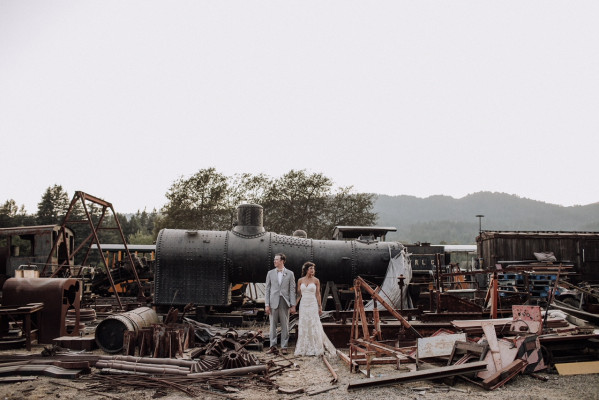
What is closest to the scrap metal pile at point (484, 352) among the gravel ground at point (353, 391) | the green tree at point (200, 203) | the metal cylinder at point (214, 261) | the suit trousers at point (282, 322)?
the gravel ground at point (353, 391)

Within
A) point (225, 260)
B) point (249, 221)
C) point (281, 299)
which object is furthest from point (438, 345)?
point (249, 221)

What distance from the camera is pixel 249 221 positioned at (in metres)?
12.9

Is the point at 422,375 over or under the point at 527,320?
under

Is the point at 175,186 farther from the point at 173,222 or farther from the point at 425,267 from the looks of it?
the point at 425,267

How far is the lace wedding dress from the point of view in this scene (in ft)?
28.3

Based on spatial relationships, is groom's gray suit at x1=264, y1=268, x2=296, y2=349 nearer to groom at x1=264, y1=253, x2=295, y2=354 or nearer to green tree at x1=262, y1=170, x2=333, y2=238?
groom at x1=264, y1=253, x2=295, y2=354

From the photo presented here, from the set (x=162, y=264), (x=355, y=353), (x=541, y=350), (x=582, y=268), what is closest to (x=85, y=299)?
(x=162, y=264)

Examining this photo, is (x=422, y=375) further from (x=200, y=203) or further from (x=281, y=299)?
(x=200, y=203)

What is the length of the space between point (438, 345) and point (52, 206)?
59931 millimetres

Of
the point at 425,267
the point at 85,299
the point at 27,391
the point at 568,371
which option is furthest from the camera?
the point at 425,267

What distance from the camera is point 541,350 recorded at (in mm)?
7203

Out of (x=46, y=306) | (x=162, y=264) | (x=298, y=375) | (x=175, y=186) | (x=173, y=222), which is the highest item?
(x=175, y=186)

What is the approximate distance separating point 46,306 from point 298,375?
229 inches

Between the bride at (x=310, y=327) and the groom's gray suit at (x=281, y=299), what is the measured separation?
361 millimetres
